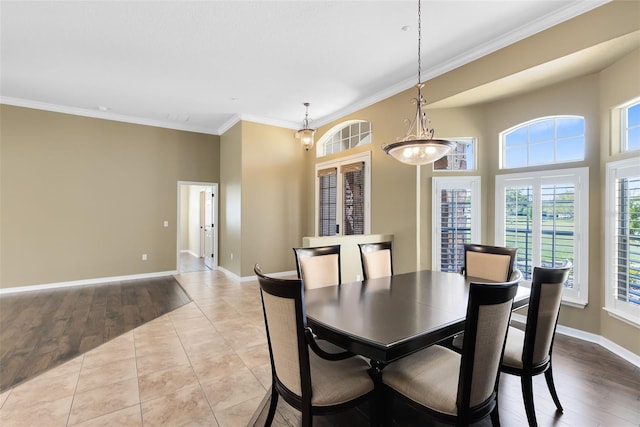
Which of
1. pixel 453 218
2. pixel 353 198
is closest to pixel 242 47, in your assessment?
pixel 353 198

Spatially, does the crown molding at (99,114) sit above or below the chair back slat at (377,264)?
above

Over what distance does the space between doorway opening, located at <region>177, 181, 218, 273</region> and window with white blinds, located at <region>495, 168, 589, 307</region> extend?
5809 millimetres

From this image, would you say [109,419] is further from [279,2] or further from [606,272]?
[606,272]

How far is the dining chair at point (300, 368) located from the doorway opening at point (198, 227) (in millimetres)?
5679

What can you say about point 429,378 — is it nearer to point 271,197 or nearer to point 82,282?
point 271,197

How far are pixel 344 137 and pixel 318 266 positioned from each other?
3.64m

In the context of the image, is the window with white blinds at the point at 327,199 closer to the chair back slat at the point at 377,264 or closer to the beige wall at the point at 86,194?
the chair back slat at the point at 377,264

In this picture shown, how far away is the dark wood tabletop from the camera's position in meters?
1.46

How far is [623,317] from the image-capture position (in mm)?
2799

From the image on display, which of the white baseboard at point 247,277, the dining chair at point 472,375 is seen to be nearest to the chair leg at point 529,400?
the dining chair at point 472,375

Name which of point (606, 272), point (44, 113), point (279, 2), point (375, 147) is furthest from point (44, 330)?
point (606, 272)

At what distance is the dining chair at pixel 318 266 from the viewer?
2.66 metres

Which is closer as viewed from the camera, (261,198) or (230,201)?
(261,198)

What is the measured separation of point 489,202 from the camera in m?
4.06
